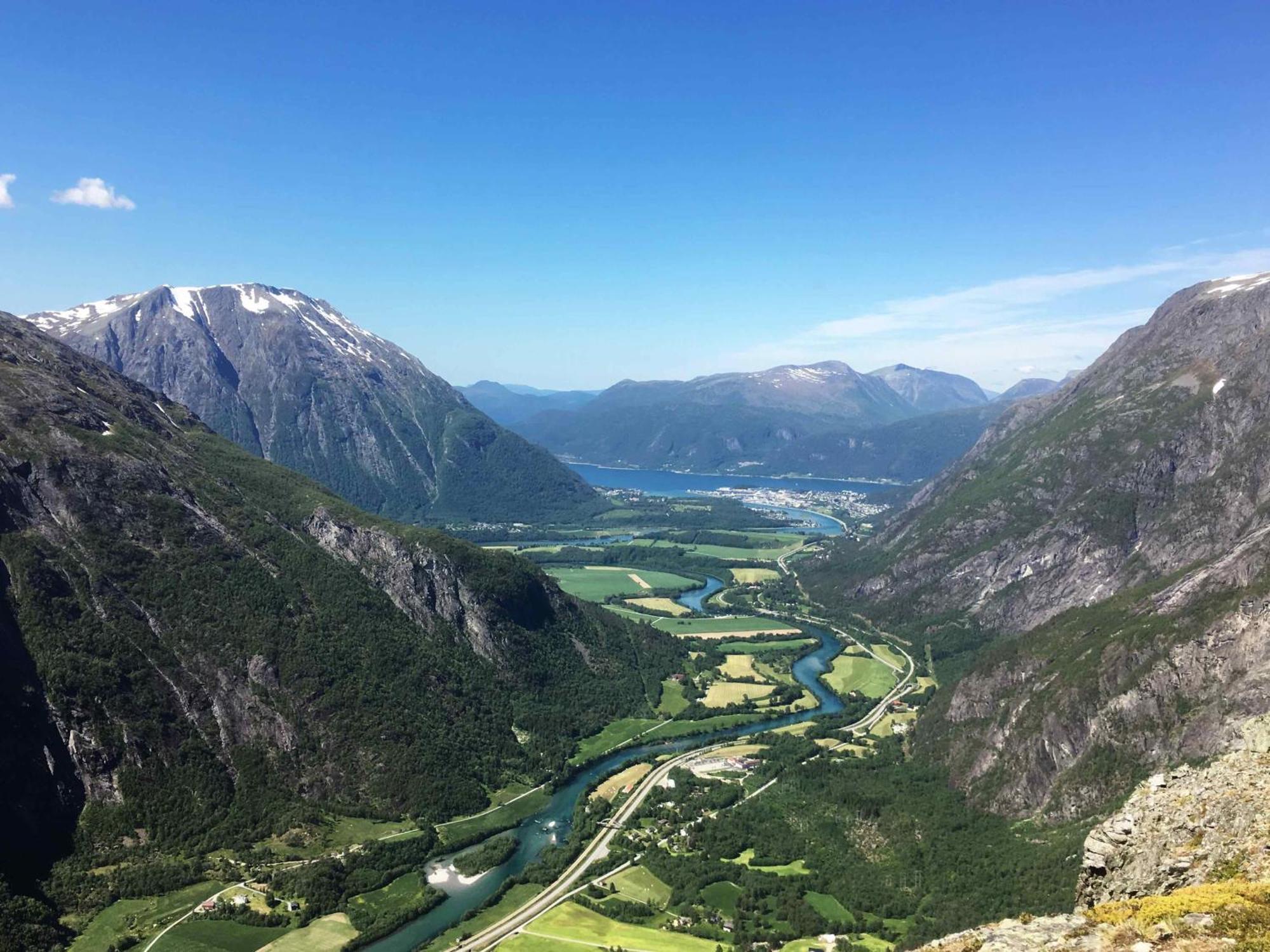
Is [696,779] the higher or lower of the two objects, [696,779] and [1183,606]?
the lower

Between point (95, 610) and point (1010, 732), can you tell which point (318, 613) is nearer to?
point (95, 610)

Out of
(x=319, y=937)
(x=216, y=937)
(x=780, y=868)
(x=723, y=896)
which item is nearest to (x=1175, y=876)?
(x=723, y=896)

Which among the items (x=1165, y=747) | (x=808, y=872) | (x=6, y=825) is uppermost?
(x=6, y=825)

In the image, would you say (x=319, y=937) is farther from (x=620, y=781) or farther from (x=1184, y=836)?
(x=1184, y=836)

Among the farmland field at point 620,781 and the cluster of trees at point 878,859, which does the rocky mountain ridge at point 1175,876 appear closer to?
the cluster of trees at point 878,859

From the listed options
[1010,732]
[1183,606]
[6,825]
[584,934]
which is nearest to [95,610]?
[6,825]

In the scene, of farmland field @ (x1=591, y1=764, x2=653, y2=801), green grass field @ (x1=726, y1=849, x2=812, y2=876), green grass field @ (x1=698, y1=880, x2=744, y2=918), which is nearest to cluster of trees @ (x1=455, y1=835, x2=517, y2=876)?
farmland field @ (x1=591, y1=764, x2=653, y2=801)

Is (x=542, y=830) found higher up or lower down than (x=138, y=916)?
lower down

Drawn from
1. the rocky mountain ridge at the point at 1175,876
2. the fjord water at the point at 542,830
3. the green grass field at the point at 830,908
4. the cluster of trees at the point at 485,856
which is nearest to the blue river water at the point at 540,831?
the fjord water at the point at 542,830
